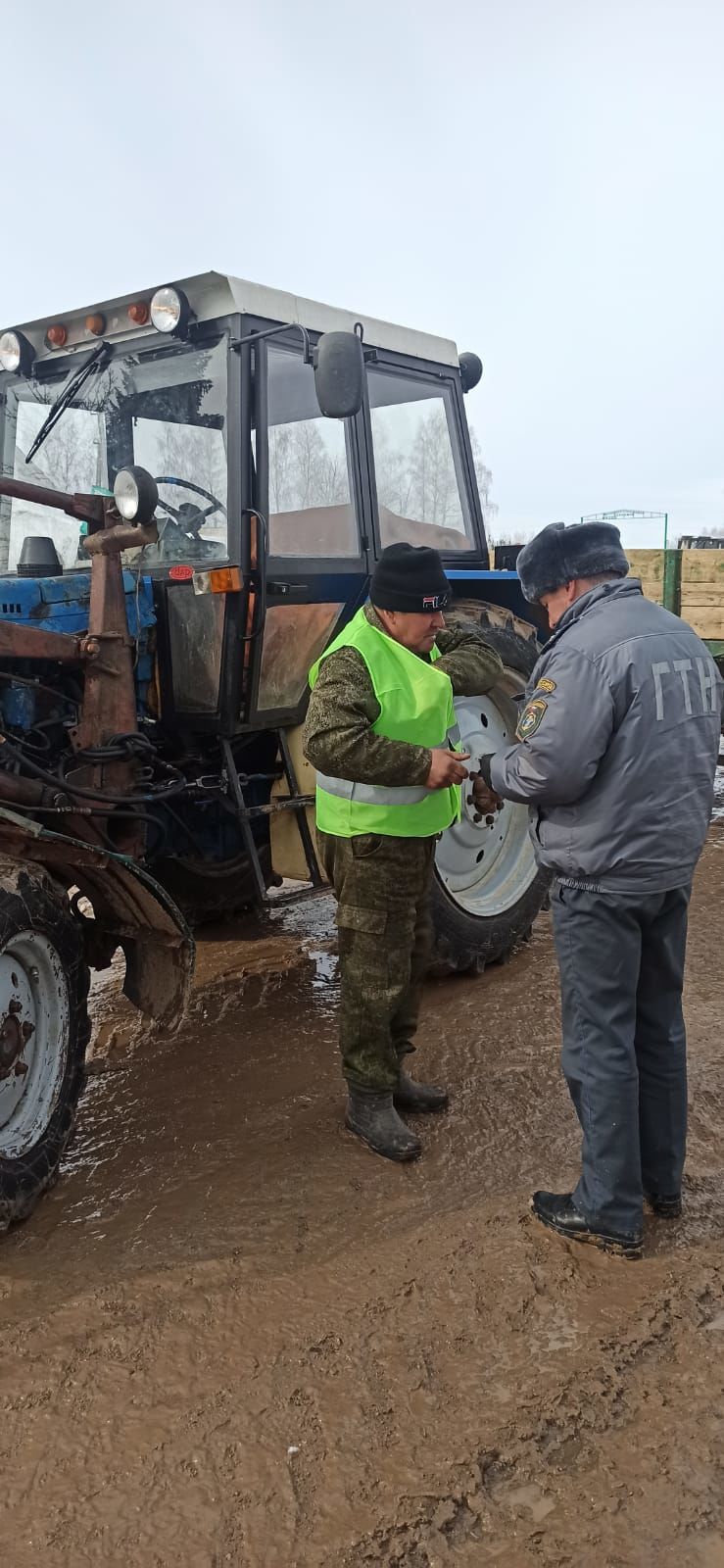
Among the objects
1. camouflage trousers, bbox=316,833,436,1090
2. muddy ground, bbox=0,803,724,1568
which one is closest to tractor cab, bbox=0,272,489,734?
camouflage trousers, bbox=316,833,436,1090

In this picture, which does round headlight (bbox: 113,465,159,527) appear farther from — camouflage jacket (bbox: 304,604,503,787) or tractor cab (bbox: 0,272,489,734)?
camouflage jacket (bbox: 304,604,503,787)

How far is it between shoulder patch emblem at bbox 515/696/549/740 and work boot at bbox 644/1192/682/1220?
1.17m

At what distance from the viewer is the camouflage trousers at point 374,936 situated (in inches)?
112

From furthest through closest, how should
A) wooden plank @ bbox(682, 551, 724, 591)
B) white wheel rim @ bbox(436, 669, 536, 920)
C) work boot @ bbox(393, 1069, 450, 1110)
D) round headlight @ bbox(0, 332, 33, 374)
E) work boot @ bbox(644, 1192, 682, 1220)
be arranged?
wooden plank @ bbox(682, 551, 724, 591)
white wheel rim @ bbox(436, 669, 536, 920)
round headlight @ bbox(0, 332, 33, 374)
work boot @ bbox(393, 1069, 450, 1110)
work boot @ bbox(644, 1192, 682, 1220)

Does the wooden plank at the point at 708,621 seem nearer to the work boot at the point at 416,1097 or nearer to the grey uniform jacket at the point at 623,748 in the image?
the work boot at the point at 416,1097

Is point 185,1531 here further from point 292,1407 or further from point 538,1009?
point 538,1009

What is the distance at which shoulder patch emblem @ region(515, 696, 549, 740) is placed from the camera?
240cm

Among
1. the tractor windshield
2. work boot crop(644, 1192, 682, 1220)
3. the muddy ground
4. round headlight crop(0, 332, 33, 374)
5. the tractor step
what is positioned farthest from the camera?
round headlight crop(0, 332, 33, 374)

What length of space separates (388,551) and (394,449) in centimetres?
150

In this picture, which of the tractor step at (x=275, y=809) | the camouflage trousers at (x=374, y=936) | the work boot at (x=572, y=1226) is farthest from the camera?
the tractor step at (x=275, y=809)

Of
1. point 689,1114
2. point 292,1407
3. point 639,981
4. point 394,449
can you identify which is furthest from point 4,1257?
point 394,449

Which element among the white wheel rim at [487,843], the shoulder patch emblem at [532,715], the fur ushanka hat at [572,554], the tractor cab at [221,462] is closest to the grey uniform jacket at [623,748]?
the shoulder patch emblem at [532,715]

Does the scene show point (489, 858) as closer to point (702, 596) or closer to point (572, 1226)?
point (572, 1226)

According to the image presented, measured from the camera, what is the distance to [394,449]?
4.14 m
